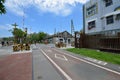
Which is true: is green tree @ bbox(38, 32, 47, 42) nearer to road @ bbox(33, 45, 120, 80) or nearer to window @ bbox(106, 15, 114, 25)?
window @ bbox(106, 15, 114, 25)

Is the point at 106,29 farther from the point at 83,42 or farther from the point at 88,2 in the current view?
the point at 88,2

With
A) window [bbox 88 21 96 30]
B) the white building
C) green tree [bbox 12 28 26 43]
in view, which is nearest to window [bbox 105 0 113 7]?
the white building

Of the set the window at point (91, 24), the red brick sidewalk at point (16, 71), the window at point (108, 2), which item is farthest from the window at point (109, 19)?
the red brick sidewalk at point (16, 71)

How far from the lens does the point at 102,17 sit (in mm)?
38000

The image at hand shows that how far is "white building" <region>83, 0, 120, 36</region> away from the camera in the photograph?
33719mm

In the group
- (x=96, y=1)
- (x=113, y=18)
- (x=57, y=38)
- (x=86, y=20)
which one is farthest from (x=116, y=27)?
(x=57, y=38)

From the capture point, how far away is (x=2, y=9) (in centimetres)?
917

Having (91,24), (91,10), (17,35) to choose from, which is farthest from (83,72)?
(17,35)

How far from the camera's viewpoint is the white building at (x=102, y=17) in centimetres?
3372

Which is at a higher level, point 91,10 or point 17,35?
point 91,10

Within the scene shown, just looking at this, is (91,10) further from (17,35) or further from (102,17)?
(17,35)

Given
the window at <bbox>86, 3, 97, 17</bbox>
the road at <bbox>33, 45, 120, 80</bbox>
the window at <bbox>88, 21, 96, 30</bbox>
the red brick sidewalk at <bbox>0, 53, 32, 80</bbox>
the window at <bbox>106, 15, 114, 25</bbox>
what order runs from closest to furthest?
the road at <bbox>33, 45, 120, 80</bbox> → the red brick sidewalk at <bbox>0, 53, 32, 80</bbox> → the window at <bbox>106, 15, 114, 25</bbox> → the window at <bbox>86, 3, 97, 17</bbox> → the window at <bbox>88, 21, 96, 30</bbox>

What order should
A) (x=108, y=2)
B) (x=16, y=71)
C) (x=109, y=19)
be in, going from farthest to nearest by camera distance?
(x=108, y=2), (x=109, y=19), (x=16, y=71)

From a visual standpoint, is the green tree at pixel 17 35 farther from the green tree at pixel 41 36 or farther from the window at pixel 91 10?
the green tree at pixel 41 36
